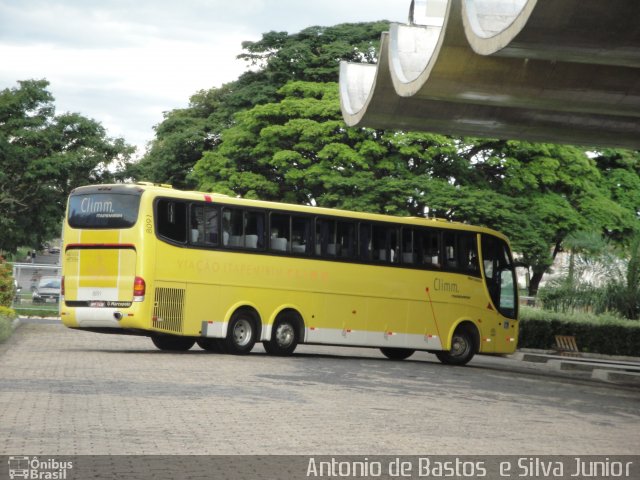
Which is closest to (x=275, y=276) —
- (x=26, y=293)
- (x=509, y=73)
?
(x=509, y=73)

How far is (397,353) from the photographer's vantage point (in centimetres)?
3122

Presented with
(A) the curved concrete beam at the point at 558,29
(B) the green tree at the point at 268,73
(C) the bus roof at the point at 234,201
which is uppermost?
(B) the green tree at the point at 268,73

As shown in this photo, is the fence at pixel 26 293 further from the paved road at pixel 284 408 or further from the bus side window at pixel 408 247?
the paved road at pixel 284 408

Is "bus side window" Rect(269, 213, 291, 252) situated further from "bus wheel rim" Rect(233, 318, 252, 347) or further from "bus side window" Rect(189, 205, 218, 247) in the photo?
"bus wheel rim" Rect(233, 318, 252, 347)

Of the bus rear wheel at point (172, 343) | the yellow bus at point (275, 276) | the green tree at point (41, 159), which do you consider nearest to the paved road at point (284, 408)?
the yellow bus at point (275, 276)

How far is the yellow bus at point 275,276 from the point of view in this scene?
81.9 feet

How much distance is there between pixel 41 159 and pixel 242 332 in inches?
1149

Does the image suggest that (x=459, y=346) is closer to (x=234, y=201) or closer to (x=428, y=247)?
(x=428, y=247)

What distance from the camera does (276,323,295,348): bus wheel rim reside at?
89.6 ft

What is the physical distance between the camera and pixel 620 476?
34.4ft

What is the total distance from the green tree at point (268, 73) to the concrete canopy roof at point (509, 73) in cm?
2069

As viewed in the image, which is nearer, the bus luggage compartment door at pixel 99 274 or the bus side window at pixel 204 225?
the bus luggage compartment door at pixel 99 274

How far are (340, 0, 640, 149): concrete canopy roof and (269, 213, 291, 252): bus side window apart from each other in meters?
4.11

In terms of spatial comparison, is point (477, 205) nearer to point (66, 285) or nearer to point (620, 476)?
point (66, 285)
